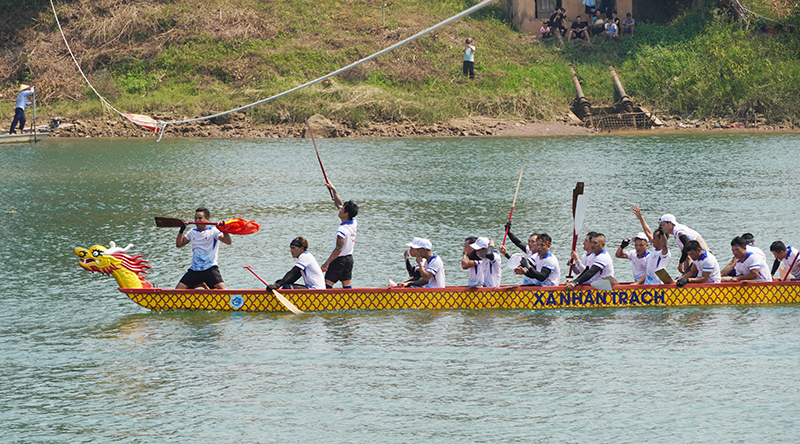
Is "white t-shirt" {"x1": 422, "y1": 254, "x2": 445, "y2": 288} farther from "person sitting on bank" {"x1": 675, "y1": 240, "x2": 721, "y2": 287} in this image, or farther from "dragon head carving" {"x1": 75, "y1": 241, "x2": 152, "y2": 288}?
"dragon head carving" {"x1": 75, "y1": 241, "x2": 152, "y2": 288}

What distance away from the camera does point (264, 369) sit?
1363 centimetres

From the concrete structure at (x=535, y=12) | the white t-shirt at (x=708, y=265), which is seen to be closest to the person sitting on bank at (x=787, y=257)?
the white t-shirt at (x=708, y=265)

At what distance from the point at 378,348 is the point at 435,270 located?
2516 millimetres

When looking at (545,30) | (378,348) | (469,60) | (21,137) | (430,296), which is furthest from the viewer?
(545,30)

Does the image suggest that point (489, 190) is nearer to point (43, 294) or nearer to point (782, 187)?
point (782, 187)

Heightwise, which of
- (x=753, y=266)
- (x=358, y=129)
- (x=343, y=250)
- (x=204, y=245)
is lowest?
(x=753, y=266)

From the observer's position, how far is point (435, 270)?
54.3 ft

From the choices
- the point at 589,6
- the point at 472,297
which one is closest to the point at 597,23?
the point at 589,6

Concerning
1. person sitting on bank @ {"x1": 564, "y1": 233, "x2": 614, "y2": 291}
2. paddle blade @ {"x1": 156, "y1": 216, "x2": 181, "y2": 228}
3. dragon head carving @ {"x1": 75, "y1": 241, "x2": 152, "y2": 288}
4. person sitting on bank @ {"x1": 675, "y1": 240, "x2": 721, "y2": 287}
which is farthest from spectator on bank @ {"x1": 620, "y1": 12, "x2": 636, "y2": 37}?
dragon head carving @ {"x1": 75, "y1": 241, "x2": 152, "y2": 288}

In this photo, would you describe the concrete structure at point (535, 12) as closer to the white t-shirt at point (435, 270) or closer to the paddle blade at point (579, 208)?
the paddle blade at point (579, 208)

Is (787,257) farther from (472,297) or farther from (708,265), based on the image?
(472,297)

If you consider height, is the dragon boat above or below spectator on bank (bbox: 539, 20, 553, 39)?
below

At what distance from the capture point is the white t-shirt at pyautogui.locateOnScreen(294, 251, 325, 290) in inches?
638

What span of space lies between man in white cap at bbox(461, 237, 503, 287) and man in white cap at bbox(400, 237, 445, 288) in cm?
50
